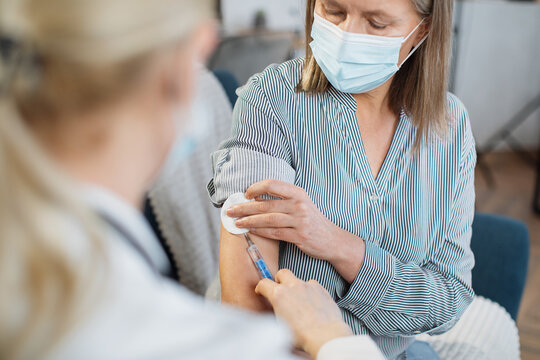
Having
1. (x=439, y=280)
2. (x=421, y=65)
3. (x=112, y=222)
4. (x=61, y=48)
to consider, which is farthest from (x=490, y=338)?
(x=61, y=48)

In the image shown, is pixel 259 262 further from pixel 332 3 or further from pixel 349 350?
pixel 332 3

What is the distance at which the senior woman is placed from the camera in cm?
103

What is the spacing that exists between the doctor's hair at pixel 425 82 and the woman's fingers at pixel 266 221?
0.30m

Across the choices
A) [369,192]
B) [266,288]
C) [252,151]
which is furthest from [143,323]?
[369,192]

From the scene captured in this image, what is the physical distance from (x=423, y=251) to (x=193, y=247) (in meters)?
0.83

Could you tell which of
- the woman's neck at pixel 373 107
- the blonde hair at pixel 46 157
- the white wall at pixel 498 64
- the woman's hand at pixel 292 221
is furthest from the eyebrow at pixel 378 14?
the white wall at pixel 498 64

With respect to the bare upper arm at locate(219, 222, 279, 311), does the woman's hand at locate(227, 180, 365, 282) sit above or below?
above

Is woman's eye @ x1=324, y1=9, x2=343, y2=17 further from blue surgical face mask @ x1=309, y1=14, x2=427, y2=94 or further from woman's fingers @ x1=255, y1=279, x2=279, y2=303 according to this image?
woman's fingers @ x1=255, y1=279, x2=279, y2=303

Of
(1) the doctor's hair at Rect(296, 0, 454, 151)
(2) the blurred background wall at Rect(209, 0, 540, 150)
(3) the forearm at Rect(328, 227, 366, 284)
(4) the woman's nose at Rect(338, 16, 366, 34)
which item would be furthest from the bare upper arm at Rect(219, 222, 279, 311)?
(2) the blurred background wall at Rect(209, 0, 540, 150)

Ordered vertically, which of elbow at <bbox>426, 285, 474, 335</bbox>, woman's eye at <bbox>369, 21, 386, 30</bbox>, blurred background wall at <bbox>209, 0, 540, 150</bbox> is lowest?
blurred background wall at <bbox>209, 0, 540, 150</bbox>

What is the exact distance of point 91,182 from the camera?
47cm

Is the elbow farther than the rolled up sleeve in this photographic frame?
Yes

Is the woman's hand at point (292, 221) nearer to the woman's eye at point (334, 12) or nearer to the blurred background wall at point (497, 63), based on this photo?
the woman's eye at point (334, 12)

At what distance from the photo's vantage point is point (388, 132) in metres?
1.21
